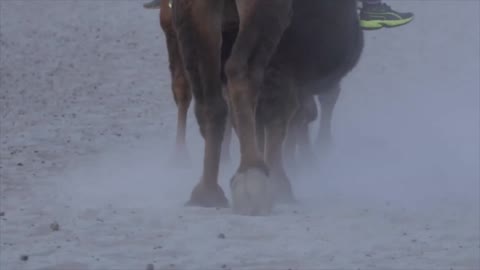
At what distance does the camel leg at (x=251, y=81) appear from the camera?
7238 millimetres

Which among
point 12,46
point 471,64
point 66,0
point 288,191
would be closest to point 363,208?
point 288,191

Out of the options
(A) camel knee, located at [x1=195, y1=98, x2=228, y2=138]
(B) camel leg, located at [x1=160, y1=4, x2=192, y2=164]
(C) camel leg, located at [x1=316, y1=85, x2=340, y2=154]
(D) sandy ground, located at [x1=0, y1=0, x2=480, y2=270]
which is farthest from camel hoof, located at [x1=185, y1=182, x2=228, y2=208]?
(C) camel leg, located at [x1=316, y1=85, x2=340, y2=154]

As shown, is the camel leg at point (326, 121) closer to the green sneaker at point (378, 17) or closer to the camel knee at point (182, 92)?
the green sneaker at point (378, 17)

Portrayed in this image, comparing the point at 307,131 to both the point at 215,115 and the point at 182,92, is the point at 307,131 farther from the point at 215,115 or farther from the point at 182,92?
the point at 215,115

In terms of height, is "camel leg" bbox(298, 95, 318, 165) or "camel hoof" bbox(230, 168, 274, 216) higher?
"camel hoof" bbox(230, 168, 274, 216)

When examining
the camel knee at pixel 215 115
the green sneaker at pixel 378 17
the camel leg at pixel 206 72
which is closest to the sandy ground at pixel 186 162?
the camel leg at pixel 206 72

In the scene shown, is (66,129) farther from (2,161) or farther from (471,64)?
(471,64)

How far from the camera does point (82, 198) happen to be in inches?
328

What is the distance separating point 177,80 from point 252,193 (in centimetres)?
339

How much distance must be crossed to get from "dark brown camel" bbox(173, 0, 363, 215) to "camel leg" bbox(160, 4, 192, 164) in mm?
1924

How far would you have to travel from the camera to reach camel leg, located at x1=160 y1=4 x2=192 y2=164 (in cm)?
1019

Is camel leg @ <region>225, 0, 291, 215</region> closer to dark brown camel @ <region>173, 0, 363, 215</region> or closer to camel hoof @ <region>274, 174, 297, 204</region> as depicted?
dark brown camel @ <region>173, 0, 363, 215</region>

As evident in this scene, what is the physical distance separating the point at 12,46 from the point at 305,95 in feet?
28.1

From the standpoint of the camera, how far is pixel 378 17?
33.1 ft
